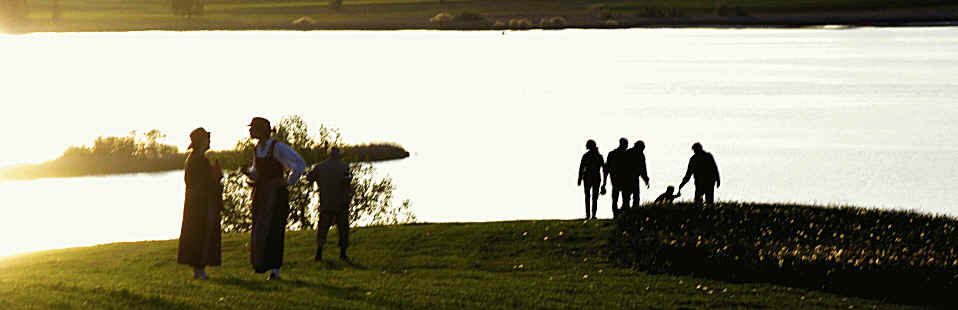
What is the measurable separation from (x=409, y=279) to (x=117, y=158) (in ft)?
275

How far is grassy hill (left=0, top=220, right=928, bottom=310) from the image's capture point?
21172 millimetres

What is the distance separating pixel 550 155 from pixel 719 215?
8479cm

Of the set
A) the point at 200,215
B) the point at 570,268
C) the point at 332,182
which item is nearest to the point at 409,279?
the point at 332,182

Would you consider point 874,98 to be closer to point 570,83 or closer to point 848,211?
point 570,83

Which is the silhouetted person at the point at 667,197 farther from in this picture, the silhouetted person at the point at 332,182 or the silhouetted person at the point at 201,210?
the silhouetted person at the point at 201,210

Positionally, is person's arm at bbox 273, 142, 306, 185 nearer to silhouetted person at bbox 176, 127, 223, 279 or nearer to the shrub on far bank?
silhouetted person at bbox 176, 127, 223, 279

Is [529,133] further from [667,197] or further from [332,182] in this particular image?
[332,182]

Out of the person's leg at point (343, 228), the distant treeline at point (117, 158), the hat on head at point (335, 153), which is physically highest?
the distant treeline at point (117, 158)

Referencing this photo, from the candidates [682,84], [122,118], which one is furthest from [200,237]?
[682,84]

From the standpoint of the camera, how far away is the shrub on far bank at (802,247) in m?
24.4

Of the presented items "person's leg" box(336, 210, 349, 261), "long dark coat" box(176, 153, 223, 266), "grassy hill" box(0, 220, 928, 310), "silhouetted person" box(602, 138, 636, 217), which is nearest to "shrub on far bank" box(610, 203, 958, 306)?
"grassy hill" box(0, 220, 928, 310)

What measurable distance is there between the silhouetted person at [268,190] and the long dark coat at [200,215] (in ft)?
2.04

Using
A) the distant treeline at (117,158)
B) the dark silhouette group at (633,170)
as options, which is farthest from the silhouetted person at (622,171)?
the distant treeline at (117,158)

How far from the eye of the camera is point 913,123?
431 feet
